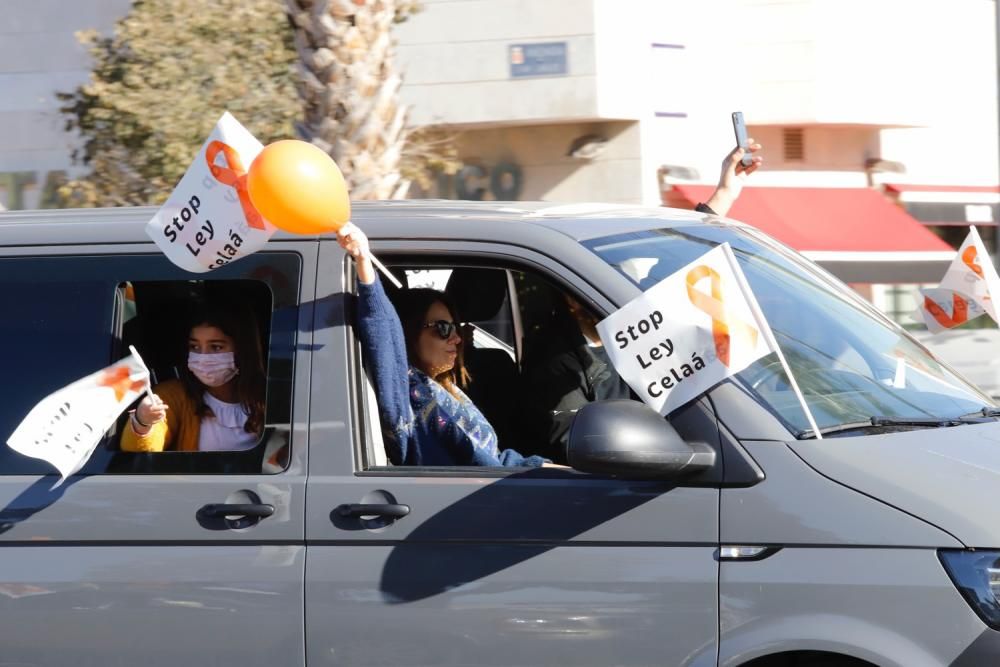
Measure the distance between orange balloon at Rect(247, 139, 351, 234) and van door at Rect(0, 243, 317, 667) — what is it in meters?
0.30

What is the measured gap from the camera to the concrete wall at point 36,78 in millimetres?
18469

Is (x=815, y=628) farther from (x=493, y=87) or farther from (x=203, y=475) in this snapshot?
(x=493, y=87)

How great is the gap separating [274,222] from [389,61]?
6069 millimetres

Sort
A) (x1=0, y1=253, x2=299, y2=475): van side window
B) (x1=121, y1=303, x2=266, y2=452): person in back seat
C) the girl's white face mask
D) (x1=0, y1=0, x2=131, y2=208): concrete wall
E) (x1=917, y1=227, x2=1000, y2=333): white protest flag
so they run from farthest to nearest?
(x1=0, y1=0, x2=131, y2=208): concrete wall, (x1=917, y1=227, x2=1000, y2=333): white protest flag, the girl's white face mask, (x1=121, y1=303, x2=266, y2=452): person in back seat, (x1=0, y1=253, x2=299, y2=475): van side window

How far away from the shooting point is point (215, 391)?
4000mm

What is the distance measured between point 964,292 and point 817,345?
4.23 feet

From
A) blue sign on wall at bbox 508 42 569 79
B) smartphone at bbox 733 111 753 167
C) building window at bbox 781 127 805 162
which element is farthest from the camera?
building window at bbox 781 127 805 162

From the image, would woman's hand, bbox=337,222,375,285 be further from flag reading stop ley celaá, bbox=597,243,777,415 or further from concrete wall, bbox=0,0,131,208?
concrete wall, bbox=0,0,131,208

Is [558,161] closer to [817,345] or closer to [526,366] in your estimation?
[526,366]

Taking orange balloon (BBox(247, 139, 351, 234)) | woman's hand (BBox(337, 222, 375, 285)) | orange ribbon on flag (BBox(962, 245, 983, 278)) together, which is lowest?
orange ribbon on flag (BBox(962, 245, 983, 278))

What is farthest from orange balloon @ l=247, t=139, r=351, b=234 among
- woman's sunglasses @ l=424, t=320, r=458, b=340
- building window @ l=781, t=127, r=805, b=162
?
building window @ l=781, t=127, r=805, b=162

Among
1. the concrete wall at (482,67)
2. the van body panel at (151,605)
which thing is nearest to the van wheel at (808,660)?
the van body panel at (151,605)

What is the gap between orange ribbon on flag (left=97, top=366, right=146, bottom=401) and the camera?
364 centimetres

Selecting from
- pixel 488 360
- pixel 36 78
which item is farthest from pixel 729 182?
pixel 36 78
